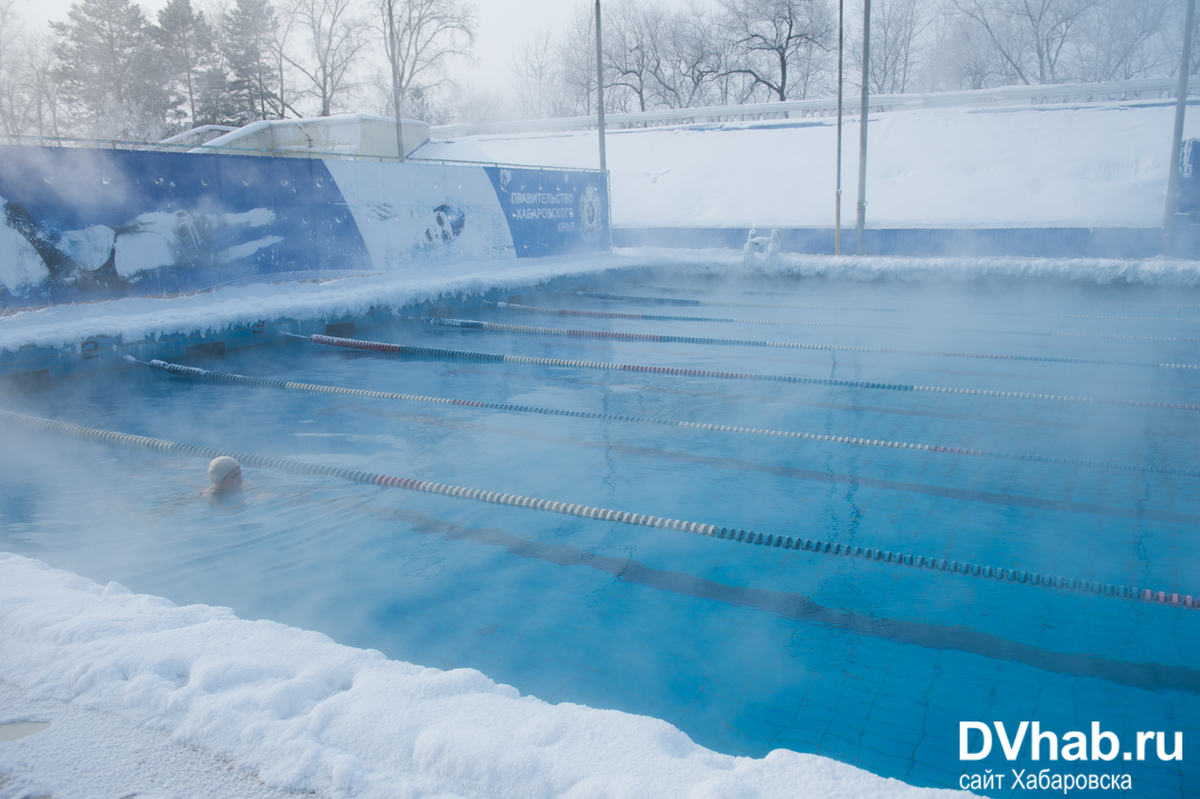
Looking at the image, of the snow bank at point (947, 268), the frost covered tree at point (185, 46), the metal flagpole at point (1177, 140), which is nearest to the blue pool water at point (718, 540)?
the snow bank at point (947, 268)

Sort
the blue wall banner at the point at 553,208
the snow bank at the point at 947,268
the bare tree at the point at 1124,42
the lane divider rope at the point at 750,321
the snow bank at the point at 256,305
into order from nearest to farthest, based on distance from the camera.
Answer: the snow bank at the point at 256,305
the lane divider rope at the point at 750,321
the snow bank at the point at 947,268
the blue wall banner at the point at 553,208
the bare tree at the point at 1124,42

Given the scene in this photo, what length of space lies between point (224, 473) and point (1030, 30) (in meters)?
34.6

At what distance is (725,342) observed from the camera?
823 cm

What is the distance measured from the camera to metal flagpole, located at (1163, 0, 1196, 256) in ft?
35.8

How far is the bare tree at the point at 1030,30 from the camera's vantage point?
28406 mm

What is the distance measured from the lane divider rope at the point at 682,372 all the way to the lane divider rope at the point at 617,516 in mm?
2994

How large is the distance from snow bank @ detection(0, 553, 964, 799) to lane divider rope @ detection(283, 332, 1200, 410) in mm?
5106

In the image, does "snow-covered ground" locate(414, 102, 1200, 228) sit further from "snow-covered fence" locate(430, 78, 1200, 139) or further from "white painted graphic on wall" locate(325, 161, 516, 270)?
"white painted graphic on wall" locate(325, 161, 516, 270)

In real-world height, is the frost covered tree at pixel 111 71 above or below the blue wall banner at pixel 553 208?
above

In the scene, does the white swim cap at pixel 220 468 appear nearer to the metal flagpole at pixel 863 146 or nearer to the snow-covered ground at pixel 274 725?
the snow-covered ground at pixel 274 725

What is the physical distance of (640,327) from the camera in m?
9.22

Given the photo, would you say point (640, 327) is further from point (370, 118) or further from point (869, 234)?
point (370, 118)

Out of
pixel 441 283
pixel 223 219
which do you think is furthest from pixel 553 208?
pixel 223 219

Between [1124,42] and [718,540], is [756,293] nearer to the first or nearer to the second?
[718,540]
